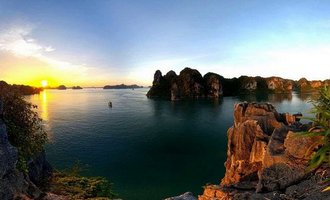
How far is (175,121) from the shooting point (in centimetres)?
13188

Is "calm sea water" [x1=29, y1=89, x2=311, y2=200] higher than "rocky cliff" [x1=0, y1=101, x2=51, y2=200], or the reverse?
"rocky cliff" [x1=0, y1=101, x2=51, y2=200]

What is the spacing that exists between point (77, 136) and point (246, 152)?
240 feet

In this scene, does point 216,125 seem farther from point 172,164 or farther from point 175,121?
point 172,164

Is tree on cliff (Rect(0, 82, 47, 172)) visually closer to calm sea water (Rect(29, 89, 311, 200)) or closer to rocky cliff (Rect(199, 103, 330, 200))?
rocky cliff (Rect(199, 103, 330, 200))

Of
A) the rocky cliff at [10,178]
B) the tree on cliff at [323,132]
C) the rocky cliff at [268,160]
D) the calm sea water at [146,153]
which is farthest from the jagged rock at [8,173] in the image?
the calm sea water at [146,153]

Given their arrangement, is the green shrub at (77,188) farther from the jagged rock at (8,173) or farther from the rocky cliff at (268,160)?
the rocky cliff at (268,160)

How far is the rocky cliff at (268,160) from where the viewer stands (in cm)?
1295

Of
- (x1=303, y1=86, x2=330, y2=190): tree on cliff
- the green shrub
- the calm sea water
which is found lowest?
the calm sea water

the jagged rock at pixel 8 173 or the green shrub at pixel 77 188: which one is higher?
the jagged rock at pixel 8 173

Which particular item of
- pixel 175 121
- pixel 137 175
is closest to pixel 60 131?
pixel 175 121

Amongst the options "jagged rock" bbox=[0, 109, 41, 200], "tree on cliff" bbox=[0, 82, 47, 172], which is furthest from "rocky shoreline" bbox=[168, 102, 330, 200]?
"tree on cliff" bbox=[0, 82, 47, 172]

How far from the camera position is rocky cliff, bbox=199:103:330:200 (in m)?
13.0

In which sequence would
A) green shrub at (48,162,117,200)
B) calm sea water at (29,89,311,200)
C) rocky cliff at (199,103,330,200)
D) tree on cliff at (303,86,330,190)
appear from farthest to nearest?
1. calm sea water at (29,89,311,200)
2. green shrub at (48,162,117,200)
3. rocky cliff at (199,103,330,200)
4. tree on cliff at (303,86,330,190)

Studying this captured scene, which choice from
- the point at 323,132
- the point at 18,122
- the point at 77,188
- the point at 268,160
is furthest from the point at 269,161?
the point at 18,122
